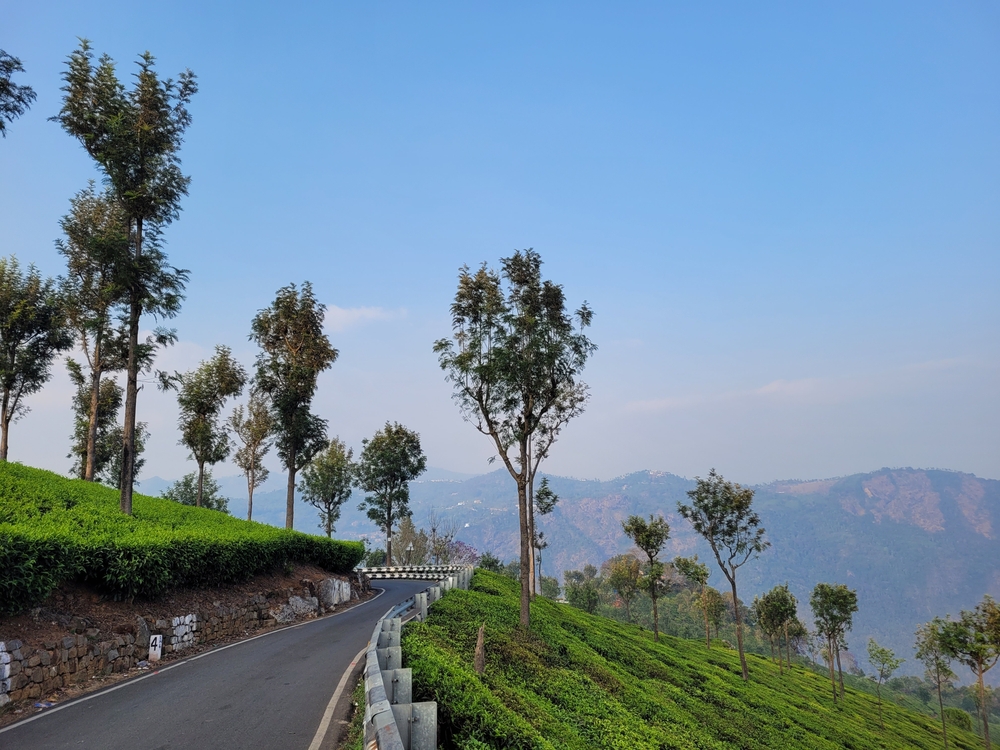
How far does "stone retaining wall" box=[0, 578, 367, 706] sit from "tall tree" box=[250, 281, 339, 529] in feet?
56.4

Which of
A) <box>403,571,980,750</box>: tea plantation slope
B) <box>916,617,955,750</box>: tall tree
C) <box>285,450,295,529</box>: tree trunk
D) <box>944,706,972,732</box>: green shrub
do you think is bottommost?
<box>944,706,972,732</box>: green shrub

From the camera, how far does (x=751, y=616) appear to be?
128125mm

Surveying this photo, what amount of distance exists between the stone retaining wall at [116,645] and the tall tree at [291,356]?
17180 mm

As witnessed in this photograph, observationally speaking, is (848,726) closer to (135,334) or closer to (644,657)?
(644,657)

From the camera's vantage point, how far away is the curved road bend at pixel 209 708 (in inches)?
339

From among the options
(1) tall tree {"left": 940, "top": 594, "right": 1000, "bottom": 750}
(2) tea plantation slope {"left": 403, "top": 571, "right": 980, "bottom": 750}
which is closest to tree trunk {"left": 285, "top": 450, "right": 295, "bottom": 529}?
(2) tea plantation slope {"left": 403, "top": 571, "right": 980, "bottom": 750}

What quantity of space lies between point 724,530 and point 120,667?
37.1 metres

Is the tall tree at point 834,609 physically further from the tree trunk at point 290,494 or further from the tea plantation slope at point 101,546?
the tea plantation slope at point 101,546

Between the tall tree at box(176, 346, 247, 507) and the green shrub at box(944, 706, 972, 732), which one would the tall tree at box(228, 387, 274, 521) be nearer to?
the tall tree at box(176, 346, 247, 507)

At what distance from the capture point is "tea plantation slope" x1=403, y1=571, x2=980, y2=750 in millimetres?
8758

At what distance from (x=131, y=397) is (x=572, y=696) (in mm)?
19335

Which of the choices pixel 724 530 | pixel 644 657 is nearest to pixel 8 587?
pixel 644 657

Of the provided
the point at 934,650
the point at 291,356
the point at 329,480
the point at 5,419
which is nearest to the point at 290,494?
the point at 291,356

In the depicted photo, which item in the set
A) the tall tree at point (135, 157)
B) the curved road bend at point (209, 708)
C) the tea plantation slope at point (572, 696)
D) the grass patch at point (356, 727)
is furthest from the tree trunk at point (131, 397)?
the grass patch at point (356, 727)
